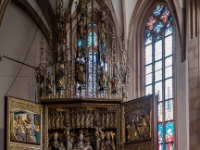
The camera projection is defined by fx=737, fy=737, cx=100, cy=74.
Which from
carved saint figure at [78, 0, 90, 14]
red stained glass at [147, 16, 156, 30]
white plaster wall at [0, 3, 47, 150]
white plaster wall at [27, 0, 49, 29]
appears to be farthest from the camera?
white plaster wall at [27, 0, 49, 29]

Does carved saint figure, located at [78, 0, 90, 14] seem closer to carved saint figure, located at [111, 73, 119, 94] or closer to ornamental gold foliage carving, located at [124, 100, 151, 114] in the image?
carved saint figure, located at [111, 73, 119, 94]

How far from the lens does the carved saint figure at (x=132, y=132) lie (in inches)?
709

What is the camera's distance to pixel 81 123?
18609 mm

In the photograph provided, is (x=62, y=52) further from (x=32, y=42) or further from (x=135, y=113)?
(x=32, y=42)

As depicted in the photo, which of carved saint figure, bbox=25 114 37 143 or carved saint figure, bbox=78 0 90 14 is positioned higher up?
carved saint figure, bbox=78 0 90 14

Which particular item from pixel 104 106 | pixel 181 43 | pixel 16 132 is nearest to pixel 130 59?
pixel 181 43

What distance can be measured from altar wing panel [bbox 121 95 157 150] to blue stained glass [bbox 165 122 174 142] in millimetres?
2122

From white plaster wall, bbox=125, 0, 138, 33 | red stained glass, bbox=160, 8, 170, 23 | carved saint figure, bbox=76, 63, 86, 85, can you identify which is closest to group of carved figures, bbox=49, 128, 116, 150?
carved saint figure, bbox=76, 63, 86, 85

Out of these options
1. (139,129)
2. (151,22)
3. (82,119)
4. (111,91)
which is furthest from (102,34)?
(151,22)

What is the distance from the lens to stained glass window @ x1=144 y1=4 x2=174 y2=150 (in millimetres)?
20344

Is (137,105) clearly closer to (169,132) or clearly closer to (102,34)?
(102,34)

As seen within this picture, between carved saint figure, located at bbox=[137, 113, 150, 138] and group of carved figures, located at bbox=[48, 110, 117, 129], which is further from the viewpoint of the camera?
group of carved figures, located at bbox=[48, 110, 117, 129]

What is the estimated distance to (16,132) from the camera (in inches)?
695

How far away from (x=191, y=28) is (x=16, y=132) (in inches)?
214
